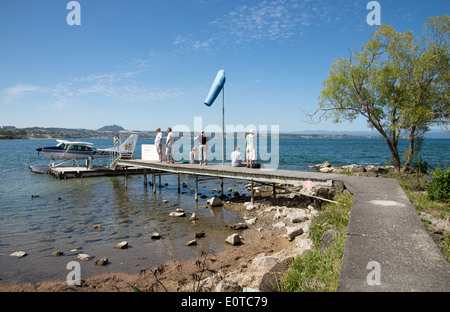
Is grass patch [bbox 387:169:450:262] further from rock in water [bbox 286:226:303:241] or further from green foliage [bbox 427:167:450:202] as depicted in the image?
rock in water [bbox 286:226:303:241]

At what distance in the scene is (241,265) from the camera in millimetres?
8117

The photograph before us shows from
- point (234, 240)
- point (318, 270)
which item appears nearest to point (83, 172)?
point (234, 240)

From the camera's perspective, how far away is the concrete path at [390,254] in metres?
3.73

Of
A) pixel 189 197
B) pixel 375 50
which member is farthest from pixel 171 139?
pixel 375 50

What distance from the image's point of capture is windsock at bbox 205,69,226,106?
1597 cm

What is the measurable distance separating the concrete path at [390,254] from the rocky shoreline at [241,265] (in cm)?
160

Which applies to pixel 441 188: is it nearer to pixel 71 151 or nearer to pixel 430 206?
pixel 430 206

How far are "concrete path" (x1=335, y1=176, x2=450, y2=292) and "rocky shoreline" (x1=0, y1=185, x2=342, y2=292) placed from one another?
1595mm

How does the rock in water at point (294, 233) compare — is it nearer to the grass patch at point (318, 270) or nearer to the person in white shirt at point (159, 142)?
the grass patch at point (318, 270)

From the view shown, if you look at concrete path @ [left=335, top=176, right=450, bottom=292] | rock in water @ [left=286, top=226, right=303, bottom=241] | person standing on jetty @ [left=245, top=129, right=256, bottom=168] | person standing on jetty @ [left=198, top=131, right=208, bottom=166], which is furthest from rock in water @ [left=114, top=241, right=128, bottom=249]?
person standing on jetty @ [left=245, top=129, right=256, bottom=168]

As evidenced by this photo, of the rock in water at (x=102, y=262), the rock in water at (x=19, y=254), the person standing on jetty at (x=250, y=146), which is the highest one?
the person standing on jetty at (x=250, y=146)

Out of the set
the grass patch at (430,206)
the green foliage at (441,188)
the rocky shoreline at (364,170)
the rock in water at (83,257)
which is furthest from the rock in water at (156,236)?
the rocky shoreline at (364,170)

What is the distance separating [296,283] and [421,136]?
56.6 feet

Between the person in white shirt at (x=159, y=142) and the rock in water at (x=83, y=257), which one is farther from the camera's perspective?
the person in white shirt at (x=159, y=142)
